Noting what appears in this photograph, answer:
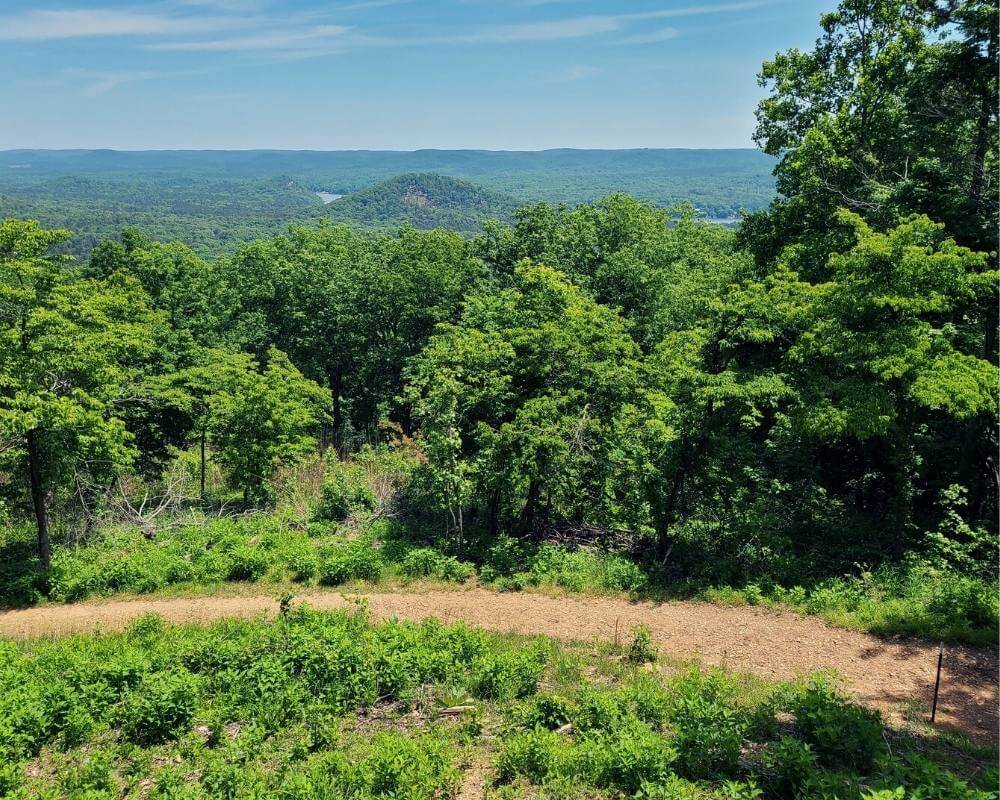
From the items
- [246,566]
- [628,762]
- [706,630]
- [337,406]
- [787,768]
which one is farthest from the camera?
[337,406]

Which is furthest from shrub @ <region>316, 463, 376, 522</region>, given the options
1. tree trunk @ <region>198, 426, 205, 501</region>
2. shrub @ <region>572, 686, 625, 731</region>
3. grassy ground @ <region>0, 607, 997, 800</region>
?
shrub @ <region>572, 686, 625, 731</region>

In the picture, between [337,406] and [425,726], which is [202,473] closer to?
[337,406]

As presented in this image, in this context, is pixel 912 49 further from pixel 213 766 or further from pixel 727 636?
pixel 213 766

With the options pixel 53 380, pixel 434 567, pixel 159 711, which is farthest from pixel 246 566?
pixel 159 711

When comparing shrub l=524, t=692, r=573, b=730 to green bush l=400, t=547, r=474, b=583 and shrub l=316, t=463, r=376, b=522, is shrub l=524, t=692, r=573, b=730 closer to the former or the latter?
green bush l=400, t=547, r=474, b=583

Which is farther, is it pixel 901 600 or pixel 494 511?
pixel 494 511

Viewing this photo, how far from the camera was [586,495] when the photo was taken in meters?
17.2

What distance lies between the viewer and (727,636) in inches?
461

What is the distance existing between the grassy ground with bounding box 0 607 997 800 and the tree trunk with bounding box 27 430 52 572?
16.4ft

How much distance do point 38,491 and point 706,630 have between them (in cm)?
1426

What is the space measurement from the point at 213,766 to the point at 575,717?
4.26 meters

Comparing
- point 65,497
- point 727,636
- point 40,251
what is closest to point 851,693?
point 727,636

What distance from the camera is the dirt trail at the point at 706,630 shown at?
9.64 m

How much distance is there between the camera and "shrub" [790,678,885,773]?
779 centimetres
